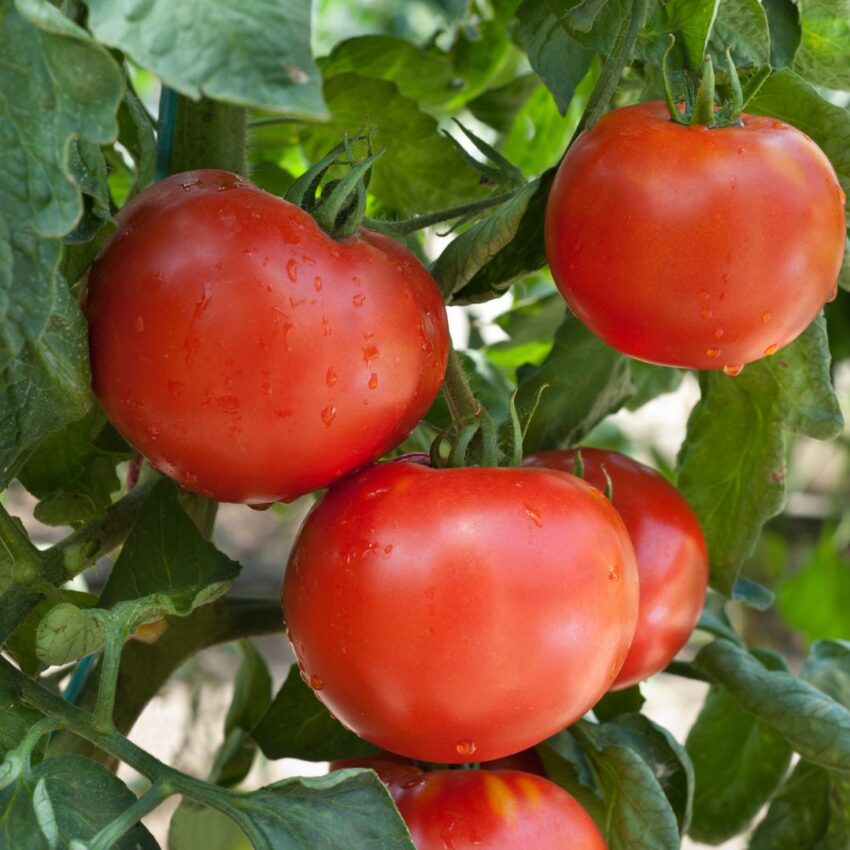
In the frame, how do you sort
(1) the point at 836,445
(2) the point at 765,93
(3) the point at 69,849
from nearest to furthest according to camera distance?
(3) the point at 69,849 → (2) the point at 765,93 → (1) the point at 836,445

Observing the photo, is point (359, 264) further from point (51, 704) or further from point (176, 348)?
point (51, 704)

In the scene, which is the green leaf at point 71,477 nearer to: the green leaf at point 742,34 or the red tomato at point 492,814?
the red tomato at point 492,814

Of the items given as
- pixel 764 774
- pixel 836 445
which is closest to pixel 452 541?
pixel 764 774

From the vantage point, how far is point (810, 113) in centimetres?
61

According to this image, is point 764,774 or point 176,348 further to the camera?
point 764,774

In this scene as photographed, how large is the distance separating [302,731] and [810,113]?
0.44 metres

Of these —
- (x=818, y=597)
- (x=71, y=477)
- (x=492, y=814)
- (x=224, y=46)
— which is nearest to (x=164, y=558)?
(x=71, y=477)

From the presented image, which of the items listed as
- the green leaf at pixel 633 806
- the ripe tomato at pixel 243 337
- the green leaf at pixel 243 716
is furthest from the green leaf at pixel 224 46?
the green leaf at pixel 243 716

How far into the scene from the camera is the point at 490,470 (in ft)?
1.81

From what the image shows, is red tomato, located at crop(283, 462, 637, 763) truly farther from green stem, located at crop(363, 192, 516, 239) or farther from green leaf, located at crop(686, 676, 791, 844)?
green leaf, located at crop(686, 676, 791, 844)

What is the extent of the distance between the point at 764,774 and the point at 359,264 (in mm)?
577

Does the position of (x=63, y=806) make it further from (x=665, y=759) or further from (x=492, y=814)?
(x=665, y=759)

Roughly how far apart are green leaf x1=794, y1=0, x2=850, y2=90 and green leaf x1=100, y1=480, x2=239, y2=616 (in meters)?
0.40

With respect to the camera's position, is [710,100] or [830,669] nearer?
[710,100]
